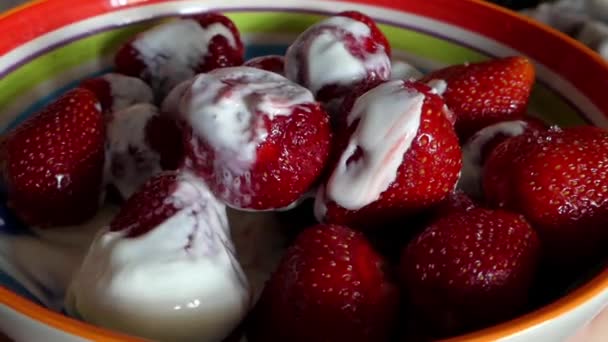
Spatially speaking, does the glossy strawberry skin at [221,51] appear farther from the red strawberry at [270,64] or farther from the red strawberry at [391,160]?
the red strawberry at [391,160]

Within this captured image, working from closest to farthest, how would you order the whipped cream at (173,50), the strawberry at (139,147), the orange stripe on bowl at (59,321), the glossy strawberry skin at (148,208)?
1. the orange stripe on bowl at (59,321)
2. the glossy strawberry skin at (148,208)
3. the strawberry at (139,147)
4. the whipped cream at (173,50)

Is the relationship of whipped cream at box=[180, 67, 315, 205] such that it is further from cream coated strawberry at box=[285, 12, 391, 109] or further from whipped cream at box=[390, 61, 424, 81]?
whipped cream at box=[390, 61, 424, 81]

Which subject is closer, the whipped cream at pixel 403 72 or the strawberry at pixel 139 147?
the strawberry at pixel 139 147

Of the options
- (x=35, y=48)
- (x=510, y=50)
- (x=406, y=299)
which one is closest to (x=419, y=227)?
(x=406, y=299)

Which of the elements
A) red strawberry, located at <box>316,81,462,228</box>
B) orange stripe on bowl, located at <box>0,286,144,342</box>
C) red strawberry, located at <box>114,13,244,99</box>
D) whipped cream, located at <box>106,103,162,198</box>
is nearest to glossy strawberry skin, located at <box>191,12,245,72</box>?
red strawberry, located at <box>114,13,244,99</box>

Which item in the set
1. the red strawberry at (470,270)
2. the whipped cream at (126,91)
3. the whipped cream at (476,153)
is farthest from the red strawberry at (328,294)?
the whipped cream at (126,91)

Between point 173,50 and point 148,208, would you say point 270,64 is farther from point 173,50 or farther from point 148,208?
point 148,208
